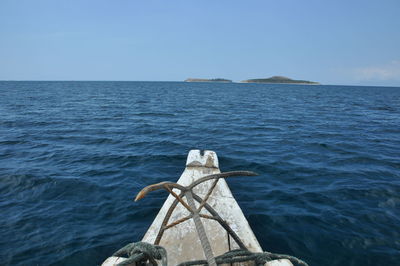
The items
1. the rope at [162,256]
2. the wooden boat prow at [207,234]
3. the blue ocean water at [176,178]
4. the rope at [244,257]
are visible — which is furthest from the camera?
the blue ocean water at [176,178]

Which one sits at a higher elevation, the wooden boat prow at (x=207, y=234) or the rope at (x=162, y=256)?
the rope at (x=162, y=256)

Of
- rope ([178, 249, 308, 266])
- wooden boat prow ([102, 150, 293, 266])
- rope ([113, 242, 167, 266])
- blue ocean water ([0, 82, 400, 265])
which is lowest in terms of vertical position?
blue ocean water ([0, 82, 400, 265])

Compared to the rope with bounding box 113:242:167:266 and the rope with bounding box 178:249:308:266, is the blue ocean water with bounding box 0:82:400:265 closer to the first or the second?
the rope with bounding box 178:249:308:266

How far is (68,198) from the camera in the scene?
6.09 meters

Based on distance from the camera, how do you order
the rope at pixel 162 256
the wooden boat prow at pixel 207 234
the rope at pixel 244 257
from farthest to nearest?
the wooden boat prow at pixel 207 234 < the rope at pixel 244 257 < the rope at pixel 162 256

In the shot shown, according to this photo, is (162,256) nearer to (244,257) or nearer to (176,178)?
(244,257)

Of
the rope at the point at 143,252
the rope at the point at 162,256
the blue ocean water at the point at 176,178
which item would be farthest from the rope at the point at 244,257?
the blue ocean water at the point at 176,178

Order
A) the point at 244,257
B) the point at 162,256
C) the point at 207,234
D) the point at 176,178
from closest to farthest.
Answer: the point at 162,256 < the point at 244,257 < the point at 207,234 < the point at 176,178

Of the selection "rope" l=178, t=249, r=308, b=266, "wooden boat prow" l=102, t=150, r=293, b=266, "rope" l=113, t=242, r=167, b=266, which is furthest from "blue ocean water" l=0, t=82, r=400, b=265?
"rope" l=113, t=242, r=167, b=266

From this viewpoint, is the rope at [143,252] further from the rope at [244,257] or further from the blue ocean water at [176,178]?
the blue ocean water at [176,178]

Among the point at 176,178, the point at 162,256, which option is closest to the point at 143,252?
the point at 162,256

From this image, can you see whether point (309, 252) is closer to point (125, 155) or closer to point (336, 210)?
point (336, 210)

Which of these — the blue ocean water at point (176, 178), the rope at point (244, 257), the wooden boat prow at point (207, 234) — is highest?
the rope at point (244, 257)

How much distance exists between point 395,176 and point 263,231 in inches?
226
